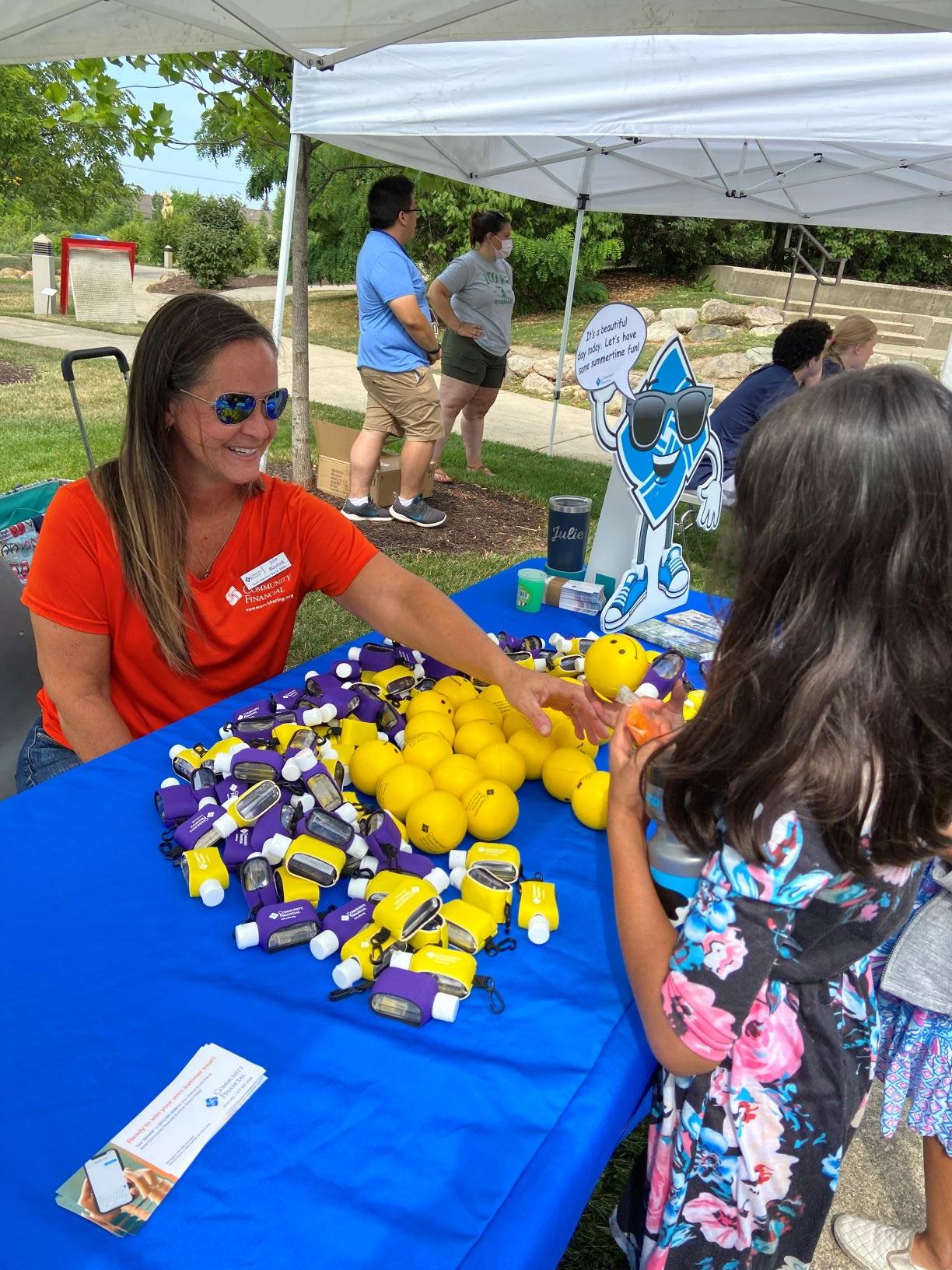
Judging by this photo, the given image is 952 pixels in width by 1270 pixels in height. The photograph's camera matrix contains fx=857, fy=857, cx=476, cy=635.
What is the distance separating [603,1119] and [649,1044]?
12 cm

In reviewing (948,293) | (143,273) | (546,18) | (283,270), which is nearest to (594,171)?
(283,270)

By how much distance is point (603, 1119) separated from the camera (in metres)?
1.08

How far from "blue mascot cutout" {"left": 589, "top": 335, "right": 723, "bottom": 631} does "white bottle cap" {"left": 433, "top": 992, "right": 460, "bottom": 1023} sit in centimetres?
153

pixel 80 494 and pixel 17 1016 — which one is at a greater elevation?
pixel 80 494

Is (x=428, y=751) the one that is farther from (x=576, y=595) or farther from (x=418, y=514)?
(x=418, y=514)

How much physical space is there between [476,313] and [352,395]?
4127 millimetres

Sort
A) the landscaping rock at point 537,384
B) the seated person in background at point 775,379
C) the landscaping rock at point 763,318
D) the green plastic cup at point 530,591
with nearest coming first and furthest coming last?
the green plastic cup at point 530,591
the seated person in background at point 775,379
the landscaping rock at point 537,384
the landscaping rock at point 763,318

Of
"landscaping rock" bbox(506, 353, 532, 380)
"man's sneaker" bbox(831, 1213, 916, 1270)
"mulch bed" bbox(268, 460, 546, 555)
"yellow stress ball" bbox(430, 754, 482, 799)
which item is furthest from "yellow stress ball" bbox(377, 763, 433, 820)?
"landscaping rock" bbox(506, 353, 532, 380)

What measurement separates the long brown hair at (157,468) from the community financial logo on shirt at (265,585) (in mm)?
144

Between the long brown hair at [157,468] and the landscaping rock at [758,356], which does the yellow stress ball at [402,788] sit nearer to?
the long brown hair at [157,468]

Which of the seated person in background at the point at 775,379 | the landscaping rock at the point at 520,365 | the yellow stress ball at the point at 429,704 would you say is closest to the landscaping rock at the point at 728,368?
the landscaping rock at the point at 520,365

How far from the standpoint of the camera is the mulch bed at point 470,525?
5.71 m

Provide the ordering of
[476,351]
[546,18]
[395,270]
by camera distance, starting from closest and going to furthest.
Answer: [546,18] < [395,270] < [476,351]

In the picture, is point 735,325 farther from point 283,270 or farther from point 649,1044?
point 649,1044
